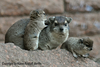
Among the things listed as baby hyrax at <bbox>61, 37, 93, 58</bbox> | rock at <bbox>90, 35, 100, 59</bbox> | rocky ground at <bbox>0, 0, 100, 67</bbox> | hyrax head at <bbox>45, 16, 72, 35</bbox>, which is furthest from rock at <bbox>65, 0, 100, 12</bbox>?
hyrax head at <bbox>45, 16, 72, 35</bbox>

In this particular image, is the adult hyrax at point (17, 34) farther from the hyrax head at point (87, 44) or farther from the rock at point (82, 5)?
the rock at point (82, 5)

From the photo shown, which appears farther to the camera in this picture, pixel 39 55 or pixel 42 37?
pixel 42 37

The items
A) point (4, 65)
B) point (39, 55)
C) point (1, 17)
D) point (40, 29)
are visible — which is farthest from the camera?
point (1, 17)

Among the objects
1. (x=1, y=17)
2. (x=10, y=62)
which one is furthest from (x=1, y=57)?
(x=1, y=17)

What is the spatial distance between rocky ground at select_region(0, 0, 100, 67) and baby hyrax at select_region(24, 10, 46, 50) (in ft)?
0.58

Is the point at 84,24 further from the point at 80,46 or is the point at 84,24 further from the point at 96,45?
the point at 80,46

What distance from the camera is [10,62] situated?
2566 millimetres

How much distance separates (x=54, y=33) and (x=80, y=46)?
49 cm

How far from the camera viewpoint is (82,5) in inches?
214

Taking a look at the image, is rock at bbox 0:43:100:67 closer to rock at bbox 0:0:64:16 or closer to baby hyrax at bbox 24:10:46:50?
baby hyrax at bbox 24:10:46:50

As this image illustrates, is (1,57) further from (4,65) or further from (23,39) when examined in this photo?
(23,39)

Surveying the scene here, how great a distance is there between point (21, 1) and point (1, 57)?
2.54 meters

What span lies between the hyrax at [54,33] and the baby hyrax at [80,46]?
0.20 metres

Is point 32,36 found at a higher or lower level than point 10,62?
higher
